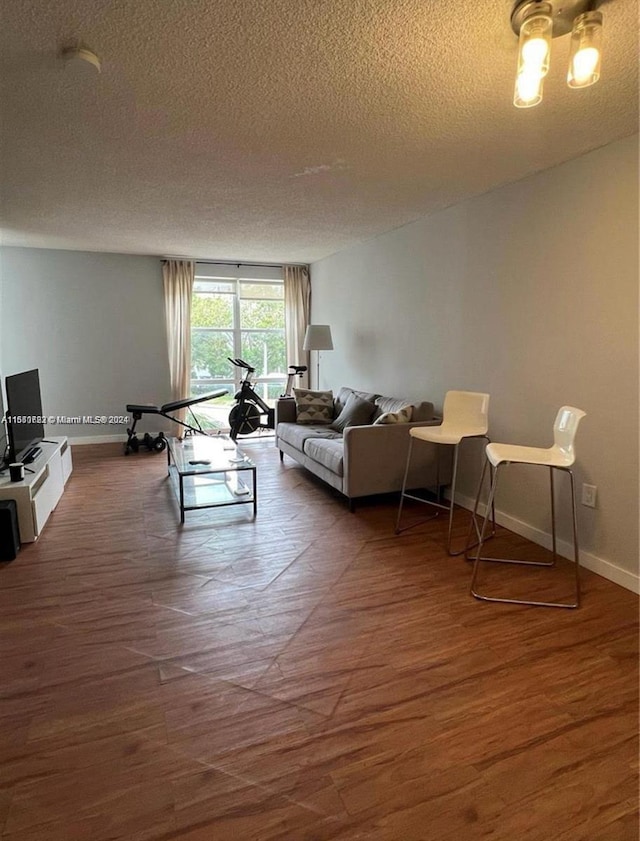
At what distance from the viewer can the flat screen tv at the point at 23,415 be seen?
3129mm

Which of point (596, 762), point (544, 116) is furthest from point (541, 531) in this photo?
point (544, 116)

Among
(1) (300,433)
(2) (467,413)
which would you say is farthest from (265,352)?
(2) (467,413)

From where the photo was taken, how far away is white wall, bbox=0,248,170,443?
549 cm

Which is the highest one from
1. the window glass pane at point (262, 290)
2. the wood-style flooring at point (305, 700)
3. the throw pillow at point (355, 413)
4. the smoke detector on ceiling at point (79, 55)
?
the window glass pane at point (262, 290)

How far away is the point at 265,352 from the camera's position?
6707 mm

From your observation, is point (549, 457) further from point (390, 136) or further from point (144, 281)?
point (144, 281)

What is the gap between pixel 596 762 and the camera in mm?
1461

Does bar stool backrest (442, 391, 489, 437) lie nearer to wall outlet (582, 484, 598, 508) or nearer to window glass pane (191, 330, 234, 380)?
wall outlet (582, 484, 598, 508)

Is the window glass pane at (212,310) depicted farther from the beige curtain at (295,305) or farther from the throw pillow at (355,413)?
the throw pillow at (355,413)

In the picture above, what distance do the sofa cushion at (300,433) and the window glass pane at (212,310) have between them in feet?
7.12

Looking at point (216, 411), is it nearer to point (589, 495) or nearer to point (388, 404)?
point (388, 404)

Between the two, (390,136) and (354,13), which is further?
(390,136)

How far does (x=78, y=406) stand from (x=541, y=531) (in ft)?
17.6

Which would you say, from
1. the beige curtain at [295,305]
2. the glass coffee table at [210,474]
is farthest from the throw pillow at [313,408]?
the beige curtain at [295,305]
